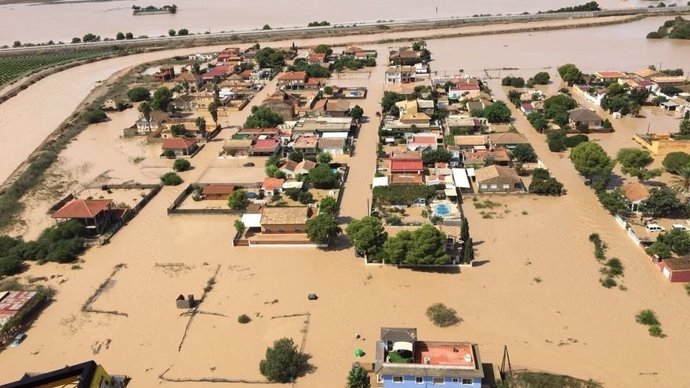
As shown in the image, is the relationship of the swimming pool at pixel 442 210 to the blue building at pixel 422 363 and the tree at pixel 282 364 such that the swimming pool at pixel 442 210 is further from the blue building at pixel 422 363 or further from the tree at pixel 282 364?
the tree at pixel 282 364

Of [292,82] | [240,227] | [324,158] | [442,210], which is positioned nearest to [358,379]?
[240,227]

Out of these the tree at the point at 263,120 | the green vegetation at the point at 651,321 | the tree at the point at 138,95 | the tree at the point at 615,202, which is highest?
the tree at the point at 138,95

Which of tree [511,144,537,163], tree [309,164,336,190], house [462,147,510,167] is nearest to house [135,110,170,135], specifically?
tree [309,164,336,190]

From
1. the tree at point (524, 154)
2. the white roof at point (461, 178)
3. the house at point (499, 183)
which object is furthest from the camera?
the tree at point (524, 154)

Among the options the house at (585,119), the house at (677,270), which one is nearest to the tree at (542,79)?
the house at (585,119)

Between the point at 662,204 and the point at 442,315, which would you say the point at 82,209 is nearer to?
the point at 442,315

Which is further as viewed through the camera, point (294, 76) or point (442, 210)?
point (294, 76)
